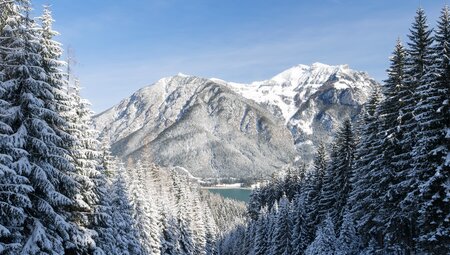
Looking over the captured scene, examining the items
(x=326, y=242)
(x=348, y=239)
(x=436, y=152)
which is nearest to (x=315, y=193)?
(x=326, y=242)

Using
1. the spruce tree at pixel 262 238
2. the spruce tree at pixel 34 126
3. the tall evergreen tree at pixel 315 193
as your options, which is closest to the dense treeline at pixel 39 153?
the spruce tree at pixel 34 126

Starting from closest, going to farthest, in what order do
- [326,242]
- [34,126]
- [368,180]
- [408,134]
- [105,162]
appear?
[34,126] < [408,134] < [368,180] < [105,162] < [326,242]

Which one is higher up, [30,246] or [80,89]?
[80,89]

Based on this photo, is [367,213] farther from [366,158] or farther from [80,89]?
[80,89]

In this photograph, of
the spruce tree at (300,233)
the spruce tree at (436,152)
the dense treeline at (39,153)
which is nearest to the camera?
the dense treeline at (39,153)

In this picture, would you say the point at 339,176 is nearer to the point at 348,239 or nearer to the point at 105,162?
the point at 348,239

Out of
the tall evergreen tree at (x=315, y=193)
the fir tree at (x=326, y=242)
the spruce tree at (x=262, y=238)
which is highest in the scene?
the tall evergreen tree at (x=315, y=193)

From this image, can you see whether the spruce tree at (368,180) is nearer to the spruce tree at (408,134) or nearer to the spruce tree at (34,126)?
the spruce tree at (408,134)

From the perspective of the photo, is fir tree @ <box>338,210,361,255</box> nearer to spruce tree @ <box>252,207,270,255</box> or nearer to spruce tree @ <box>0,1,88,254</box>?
spruce tree @ <box>0,1,88,254</box>

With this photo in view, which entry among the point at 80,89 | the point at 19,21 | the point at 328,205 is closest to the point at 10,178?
the point at 19,21
